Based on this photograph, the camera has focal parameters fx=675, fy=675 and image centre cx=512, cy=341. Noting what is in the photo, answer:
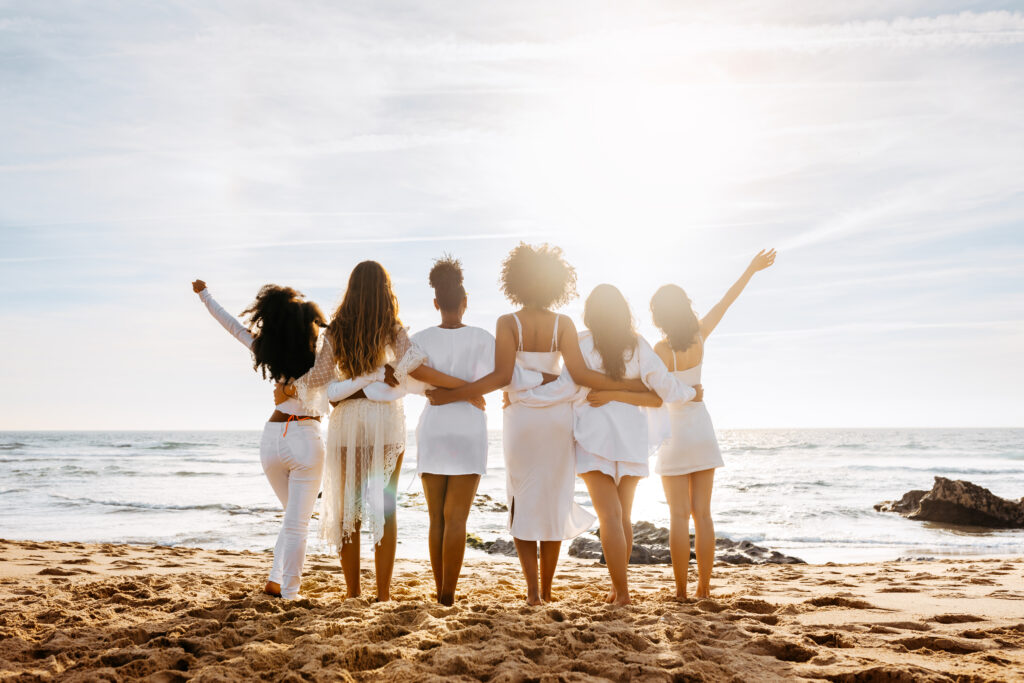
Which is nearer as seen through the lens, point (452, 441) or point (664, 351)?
point (452, 441)

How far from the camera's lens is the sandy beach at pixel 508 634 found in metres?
2.85

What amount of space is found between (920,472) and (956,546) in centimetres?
1808

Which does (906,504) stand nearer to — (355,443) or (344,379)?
(355,443)

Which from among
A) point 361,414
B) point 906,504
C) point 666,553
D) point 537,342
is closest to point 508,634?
point 361,414

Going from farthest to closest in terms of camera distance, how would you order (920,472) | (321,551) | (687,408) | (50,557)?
(920,472) → (321,551) → (50,557) → (687,408)

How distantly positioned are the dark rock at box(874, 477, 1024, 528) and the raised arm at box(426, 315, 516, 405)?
11537 millimetres

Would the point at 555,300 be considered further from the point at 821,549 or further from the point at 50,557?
the point at 821,549

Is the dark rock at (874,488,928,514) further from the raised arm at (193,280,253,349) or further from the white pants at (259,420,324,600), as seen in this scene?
the raised arm at (193,280,253,349)

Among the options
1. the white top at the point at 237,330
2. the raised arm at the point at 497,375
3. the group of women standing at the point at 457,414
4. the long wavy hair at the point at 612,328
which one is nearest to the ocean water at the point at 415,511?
the group of women standing at the point at 457,414

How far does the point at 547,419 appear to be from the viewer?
14.3 ft

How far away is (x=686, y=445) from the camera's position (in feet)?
15.1

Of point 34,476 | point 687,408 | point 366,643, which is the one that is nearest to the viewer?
point 366,643

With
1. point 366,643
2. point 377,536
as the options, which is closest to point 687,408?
point 377,536

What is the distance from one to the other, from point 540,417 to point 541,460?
0.28 meters
